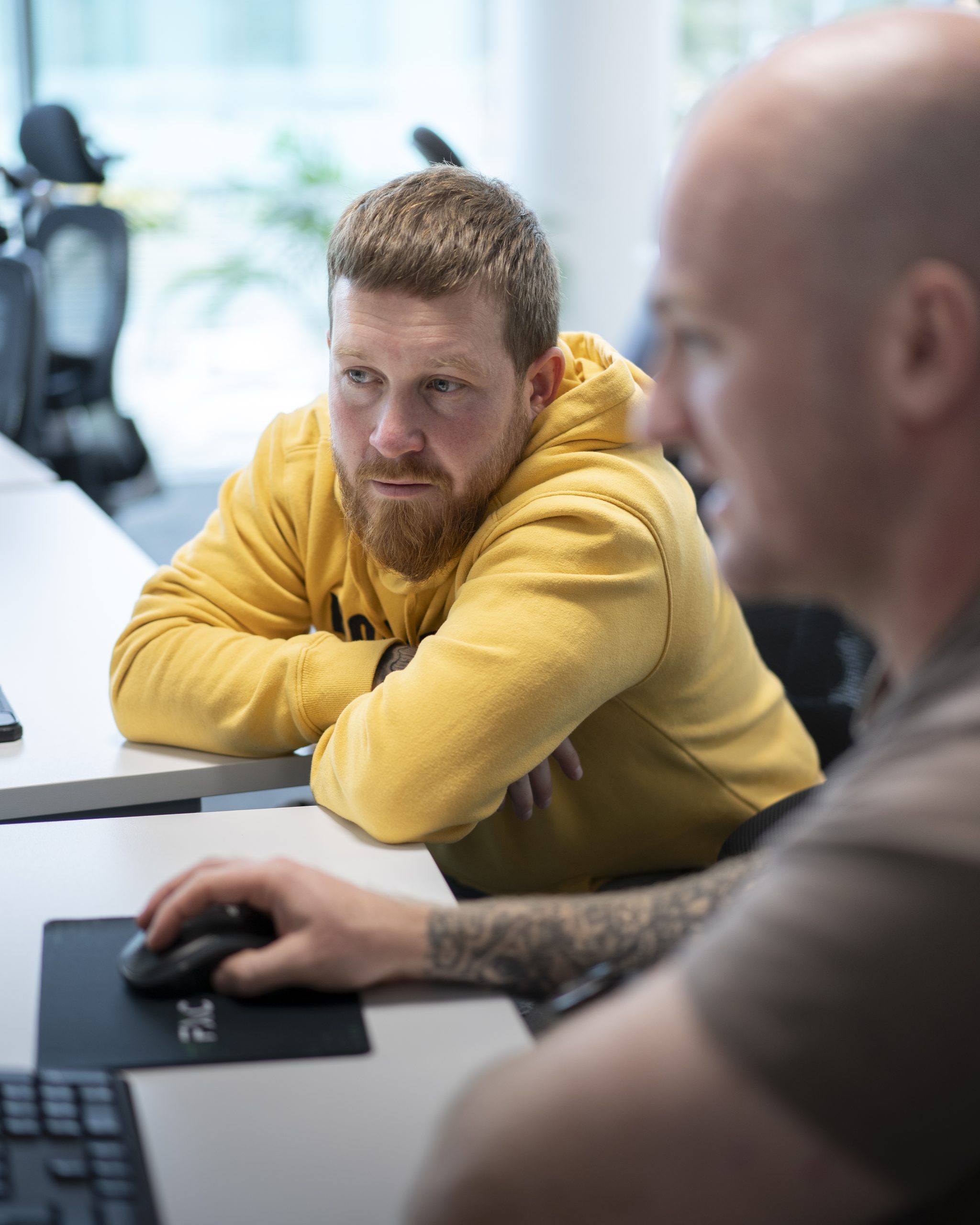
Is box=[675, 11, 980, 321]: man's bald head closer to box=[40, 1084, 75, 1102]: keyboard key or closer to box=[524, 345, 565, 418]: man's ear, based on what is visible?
box=[40, 1084, 75, 1102]: keyboard key

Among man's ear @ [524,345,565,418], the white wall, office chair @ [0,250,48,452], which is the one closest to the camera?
man's ear @ [524,345,565,418]

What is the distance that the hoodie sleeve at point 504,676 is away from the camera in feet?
3.77

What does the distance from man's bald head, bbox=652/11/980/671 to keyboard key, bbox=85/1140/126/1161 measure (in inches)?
18.3

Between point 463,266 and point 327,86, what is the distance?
5.64 meters

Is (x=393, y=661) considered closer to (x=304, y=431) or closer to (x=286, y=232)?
(x=304, y=431)

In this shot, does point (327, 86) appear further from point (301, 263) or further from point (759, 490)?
point (759, 490)

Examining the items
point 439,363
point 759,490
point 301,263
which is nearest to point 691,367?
point 759,490

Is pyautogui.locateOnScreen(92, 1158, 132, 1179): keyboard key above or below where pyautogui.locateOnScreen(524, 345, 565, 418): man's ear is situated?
below

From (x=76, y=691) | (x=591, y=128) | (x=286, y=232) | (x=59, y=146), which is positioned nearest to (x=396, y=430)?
(x=76, y=691)

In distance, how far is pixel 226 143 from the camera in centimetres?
634

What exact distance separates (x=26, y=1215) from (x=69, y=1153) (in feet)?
0.20

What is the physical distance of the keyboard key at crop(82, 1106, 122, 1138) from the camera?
0.72m

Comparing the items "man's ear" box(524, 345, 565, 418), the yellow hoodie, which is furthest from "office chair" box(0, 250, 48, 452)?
"man's ear" box(524, 345, 565, 418)

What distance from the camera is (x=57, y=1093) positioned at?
74 cm
